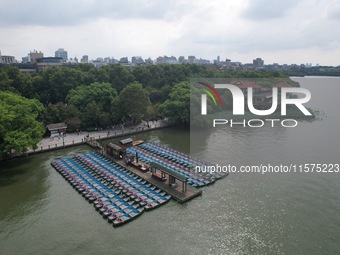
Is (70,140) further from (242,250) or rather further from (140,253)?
(242,250)

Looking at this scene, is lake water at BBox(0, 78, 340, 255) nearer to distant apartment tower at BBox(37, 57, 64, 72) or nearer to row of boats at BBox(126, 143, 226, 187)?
row of boats at BBox(126, 143, 226, 187)

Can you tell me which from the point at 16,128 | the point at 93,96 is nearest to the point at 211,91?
the point at 93,96

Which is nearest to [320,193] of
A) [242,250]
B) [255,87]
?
[242,250]

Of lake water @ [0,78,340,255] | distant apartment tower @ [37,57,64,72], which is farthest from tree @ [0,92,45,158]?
distant apartment tower @ [37,57,64,72]

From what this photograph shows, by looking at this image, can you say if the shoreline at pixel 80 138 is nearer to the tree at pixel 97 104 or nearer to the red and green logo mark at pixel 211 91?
the tree at pixel 97 104

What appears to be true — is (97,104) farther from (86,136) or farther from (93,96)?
(86,136)

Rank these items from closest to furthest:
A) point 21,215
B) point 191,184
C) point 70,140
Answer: point 21,215 < point 191,184 < point 70,140

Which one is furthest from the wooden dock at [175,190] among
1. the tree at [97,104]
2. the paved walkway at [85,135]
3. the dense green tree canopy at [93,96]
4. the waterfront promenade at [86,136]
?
the dense green tree canopy at [93,96]
